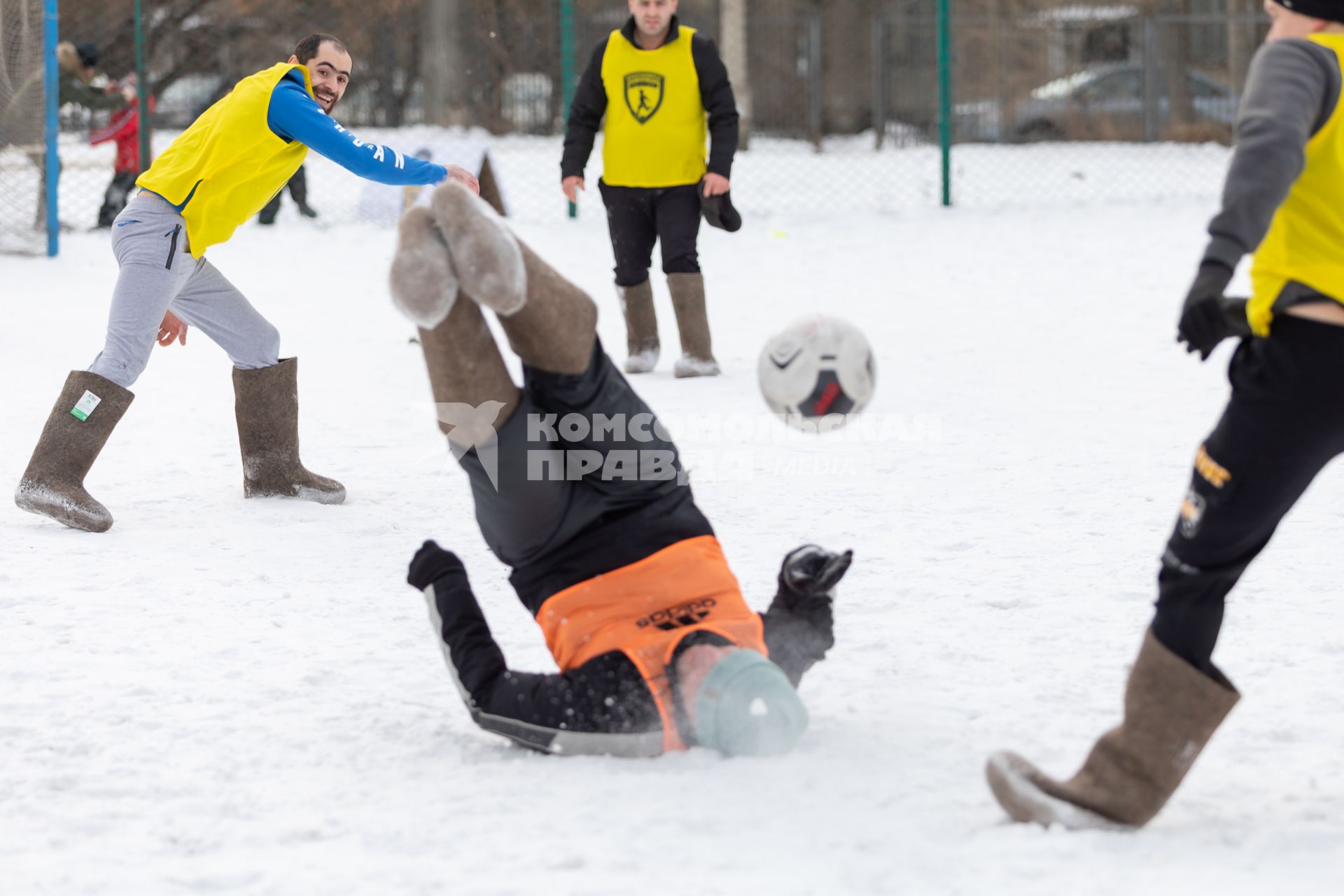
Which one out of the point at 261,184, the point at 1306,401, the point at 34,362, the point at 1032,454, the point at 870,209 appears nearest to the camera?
the point at 1306,401

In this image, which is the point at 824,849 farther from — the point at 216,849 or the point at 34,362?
the point at 34,362

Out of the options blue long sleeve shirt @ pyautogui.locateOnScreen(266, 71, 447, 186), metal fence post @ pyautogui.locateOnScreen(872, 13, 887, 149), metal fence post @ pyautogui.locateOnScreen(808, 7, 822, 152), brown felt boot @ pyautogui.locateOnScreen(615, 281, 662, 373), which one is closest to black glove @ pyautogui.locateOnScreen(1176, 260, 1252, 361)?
blue long sleeve shirt @ pyautogui.locateOnScreen(266, 71, 447, 186)

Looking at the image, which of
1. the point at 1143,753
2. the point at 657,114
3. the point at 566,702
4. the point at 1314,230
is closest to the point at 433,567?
the point at 566,702

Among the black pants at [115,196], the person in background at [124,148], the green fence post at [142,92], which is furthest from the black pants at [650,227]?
the green fence post at [142,92]

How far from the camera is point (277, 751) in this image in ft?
9.14

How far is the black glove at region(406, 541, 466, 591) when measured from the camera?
294cm

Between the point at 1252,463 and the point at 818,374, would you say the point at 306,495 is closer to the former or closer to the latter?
the point at 818,374

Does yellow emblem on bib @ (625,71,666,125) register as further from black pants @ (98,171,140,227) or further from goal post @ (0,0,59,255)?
black pants @ (98,171,140,227)

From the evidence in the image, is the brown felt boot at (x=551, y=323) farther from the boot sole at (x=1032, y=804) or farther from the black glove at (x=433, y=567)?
the boot sole at (x=1032, y=804)

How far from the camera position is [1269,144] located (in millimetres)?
2049

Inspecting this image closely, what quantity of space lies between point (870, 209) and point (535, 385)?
10.2 meters

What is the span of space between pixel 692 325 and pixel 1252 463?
4.87 meters

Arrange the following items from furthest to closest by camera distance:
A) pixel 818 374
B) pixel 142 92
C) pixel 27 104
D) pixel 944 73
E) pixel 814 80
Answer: pixel 814 80, pixel 944 73, pixel 142 92, pixel 27 104, pixel 818 374

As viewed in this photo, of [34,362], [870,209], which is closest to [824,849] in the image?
[34,362]
